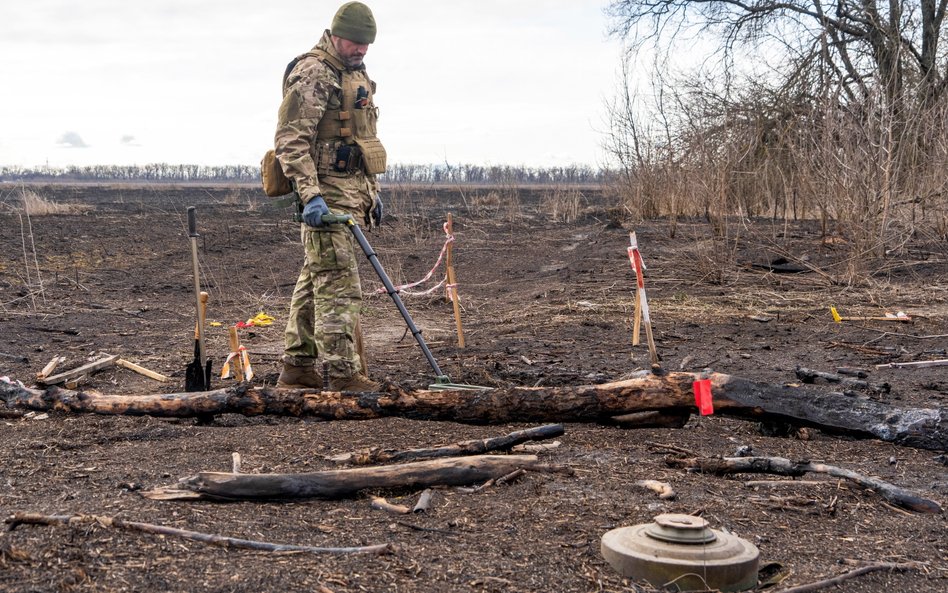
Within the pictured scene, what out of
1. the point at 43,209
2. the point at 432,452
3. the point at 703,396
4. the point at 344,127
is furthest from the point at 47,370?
the point at 43,209

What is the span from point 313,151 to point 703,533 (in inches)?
153

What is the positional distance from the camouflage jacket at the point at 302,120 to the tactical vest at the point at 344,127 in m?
0.10

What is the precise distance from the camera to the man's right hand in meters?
6.02

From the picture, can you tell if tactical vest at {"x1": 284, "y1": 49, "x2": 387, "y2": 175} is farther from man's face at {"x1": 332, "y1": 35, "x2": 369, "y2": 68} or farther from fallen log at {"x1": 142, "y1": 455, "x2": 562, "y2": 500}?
fallen log at {"x1": 142, "y1": 455, "x2": 562, "y2": 500}

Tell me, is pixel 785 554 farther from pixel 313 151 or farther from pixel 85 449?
pixel 313 151

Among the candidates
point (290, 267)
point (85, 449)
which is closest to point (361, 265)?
point (290, 267)

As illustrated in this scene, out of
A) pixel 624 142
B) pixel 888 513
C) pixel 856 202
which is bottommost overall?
pixel 888 513

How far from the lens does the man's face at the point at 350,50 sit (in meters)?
6.26

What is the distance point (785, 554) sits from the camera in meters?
3.59

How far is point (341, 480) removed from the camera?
412 cm

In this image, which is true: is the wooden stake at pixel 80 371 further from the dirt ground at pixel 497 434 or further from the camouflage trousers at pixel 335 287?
the camouflage trousers at pixel 335 287

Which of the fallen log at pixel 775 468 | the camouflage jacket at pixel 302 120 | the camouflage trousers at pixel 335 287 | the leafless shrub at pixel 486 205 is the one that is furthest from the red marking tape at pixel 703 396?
the leafless shrub at pixel 486 205

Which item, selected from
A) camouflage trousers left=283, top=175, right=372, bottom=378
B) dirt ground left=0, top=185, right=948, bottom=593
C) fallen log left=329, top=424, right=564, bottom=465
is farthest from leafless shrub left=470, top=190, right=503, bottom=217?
fallen log left=329, top=424, right=564, bottom=465

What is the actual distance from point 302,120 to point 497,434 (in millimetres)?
2366
